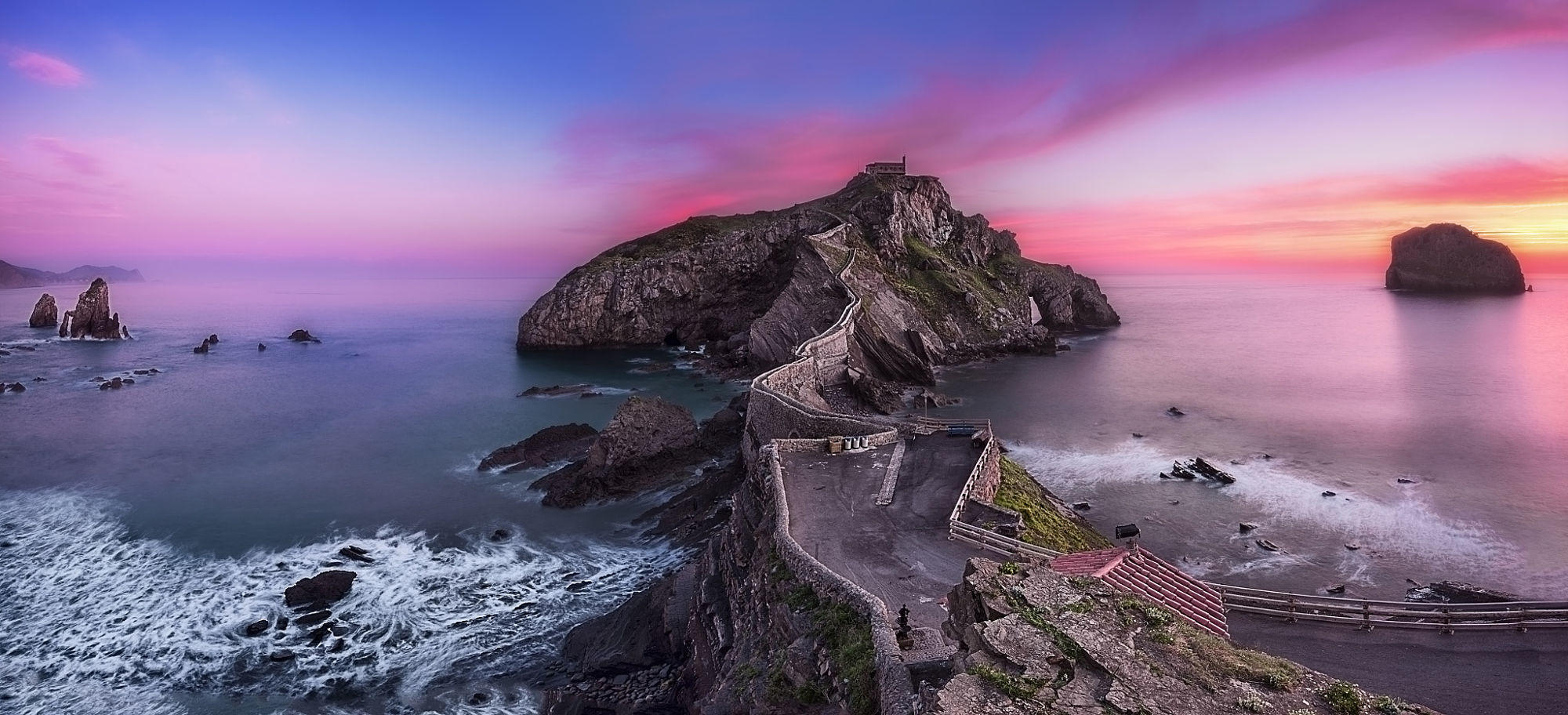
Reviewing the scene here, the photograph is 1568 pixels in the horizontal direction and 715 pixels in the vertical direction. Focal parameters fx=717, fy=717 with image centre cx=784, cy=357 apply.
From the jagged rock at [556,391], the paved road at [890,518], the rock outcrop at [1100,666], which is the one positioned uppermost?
the rock outcrop at [1100,666]

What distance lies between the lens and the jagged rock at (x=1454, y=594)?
77.0 feet

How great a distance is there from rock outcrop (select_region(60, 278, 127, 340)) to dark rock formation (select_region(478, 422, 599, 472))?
108m

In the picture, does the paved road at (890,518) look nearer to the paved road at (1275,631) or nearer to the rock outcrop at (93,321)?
the paved road at (1275,631)

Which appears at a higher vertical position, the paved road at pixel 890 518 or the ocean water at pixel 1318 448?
the paved road at pixel 890 518

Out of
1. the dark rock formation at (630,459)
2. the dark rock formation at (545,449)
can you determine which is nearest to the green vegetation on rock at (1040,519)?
the dark rock formation at (630,459)

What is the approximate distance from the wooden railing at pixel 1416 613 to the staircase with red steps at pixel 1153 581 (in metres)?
0.98

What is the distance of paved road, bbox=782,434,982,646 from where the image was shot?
671 inches

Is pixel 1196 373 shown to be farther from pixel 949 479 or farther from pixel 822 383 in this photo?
pixel 949 479

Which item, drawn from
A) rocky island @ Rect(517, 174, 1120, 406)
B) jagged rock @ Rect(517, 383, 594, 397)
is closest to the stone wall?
rocky island @ Rect(517, 174, 1120, 406)

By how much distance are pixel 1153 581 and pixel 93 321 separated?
150011 mm

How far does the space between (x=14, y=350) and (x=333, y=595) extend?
111 metres

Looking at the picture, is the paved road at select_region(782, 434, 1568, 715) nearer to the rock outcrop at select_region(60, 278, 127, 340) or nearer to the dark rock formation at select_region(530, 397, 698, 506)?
the dark rock formation at select_region(530, 397, 698, 506)

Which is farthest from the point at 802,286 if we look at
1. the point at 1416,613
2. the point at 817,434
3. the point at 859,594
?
the point at 1416,613

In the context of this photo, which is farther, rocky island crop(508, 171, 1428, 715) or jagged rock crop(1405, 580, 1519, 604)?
jagged rock crop(1405, 580, 1519, 604)
